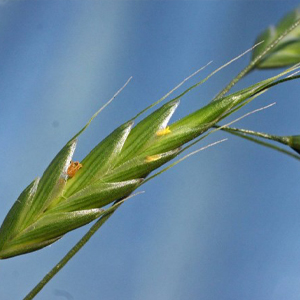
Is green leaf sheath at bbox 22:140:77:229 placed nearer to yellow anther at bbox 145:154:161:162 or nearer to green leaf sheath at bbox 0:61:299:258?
green leaf sheath at bbox 0:61:299:258

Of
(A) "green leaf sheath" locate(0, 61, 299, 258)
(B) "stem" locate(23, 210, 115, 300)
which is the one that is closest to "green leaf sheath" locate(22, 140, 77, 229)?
(A) "green leaf sheath" locate(0, 61, 299, 258)

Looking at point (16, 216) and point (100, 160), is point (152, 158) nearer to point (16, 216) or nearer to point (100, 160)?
point (100, 160)

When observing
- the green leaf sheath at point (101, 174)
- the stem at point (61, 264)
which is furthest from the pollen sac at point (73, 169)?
the stem at point (61, 264)

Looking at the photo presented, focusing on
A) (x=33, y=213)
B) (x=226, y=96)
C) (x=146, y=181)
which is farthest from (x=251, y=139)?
(x=33, y=213)

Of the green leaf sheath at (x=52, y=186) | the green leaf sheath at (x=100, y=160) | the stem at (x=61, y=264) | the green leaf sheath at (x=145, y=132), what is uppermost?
the green leaf sheath at (x=145, y=132)

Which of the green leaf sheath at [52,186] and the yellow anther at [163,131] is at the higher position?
the yellow anther at [163,131]

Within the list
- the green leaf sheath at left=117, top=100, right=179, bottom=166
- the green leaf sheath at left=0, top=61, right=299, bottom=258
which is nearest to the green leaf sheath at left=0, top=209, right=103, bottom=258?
the green leaf sheath at left=0, top=61, right=299, bottom=258

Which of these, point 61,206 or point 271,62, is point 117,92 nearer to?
point 61,206

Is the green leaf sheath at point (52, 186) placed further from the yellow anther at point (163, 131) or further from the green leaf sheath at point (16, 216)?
the yellow anther at point (163, 131)

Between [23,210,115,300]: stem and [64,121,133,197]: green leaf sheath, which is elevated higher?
[64,121,133,197]: green leaf sheath

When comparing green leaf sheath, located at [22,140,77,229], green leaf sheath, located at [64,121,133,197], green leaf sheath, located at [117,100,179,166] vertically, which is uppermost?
green leaf sheath, located at [117,100,179,166]

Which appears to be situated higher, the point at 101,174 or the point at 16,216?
the point at 101,174

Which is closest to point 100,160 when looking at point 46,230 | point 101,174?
point 101,174
